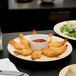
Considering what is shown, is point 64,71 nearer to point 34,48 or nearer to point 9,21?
point 34,48

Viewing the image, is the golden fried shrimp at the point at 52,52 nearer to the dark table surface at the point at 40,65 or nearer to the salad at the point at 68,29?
the dark table surface at the point at 40,65

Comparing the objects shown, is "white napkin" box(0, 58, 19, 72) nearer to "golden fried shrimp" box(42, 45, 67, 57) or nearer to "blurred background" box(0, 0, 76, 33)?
"golden fried shrimp" box(42, 45, 67, 57)

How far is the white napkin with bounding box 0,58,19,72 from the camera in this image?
1.01m

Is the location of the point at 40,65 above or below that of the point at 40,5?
below

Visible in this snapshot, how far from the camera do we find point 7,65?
1036 mm

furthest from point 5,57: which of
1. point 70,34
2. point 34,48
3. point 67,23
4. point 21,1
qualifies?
point 21,1

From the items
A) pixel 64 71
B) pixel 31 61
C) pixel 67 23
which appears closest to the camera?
pixel 64 71

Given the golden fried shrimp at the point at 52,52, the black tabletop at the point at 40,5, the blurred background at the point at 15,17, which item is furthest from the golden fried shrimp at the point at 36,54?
the black tabletop at the point at 40,5

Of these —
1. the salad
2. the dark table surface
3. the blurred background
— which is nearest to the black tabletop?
the blurred background

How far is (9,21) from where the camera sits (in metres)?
2.64

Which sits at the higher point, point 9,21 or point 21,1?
point 21,1

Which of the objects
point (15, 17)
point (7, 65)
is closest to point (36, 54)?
point (7, 65)

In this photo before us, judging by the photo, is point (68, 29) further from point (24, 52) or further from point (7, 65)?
point (7, 65)

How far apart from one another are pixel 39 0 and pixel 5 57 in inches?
76.0
